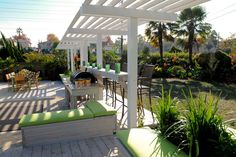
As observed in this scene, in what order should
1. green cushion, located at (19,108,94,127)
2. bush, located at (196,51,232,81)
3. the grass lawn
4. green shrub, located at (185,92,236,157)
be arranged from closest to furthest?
green shrub, located at (185,92,236,157) → green cushion, located at (19,108,94,127) → the grass lawn → bush, located at (196,51,232,81)

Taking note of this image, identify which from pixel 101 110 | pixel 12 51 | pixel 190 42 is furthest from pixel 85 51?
pixel 12 51

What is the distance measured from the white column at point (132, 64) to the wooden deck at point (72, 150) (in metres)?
0.63

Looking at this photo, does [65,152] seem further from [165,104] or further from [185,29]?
[185,29]

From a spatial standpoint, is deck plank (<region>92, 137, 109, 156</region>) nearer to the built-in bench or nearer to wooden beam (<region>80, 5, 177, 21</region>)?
the built-in bench

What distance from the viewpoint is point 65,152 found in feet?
11.7

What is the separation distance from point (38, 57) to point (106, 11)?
41.9 feet

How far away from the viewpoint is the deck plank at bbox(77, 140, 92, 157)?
3.48 m

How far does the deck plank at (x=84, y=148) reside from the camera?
348 centimetres

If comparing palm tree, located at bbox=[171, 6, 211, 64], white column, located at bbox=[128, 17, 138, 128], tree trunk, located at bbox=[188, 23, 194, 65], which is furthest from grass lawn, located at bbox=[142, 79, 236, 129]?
palm tree, located at bbox=[171, 6, 211, 64]

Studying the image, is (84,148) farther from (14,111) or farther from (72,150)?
(14,111)

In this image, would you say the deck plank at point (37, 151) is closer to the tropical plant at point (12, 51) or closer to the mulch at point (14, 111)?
the mulch at point (14, 111)

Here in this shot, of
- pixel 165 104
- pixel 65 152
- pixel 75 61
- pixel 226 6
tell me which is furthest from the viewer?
pixel 226 6

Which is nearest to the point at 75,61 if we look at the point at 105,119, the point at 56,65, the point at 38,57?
the point at 56,65

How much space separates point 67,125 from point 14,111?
329 cm
